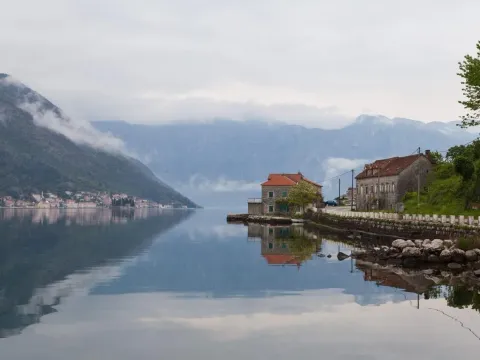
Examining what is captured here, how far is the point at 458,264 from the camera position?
4694 cm

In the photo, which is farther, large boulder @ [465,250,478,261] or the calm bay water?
large boulder @ [465,250,478,261]

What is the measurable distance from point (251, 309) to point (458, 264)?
21.5m

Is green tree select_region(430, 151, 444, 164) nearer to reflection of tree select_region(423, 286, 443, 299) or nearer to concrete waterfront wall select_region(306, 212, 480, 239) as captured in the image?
concrete waterfront wall select_region(306, 212, 480, 239)

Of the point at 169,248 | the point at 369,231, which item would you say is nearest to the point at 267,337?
the point at 169,248

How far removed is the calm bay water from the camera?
78.0 ft

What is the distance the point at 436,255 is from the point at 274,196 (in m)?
106

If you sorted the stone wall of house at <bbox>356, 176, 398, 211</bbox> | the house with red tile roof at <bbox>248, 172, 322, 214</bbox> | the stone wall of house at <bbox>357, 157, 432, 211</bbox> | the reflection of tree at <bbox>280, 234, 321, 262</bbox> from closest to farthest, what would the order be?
the reflection of tree at <bbox>280, 234, 321, 262</bbox> < the stone wall of house at <bbox>357, 157, 432, 211</bbox> < the stone wall of house at <bbox>356, 176, 398, 211</bbox> < the house with red tile roof at <bbox>248, 172, 322, 214</bbox>

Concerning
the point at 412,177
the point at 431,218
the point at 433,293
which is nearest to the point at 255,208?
the point at 412,177

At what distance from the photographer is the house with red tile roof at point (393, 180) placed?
10938cm

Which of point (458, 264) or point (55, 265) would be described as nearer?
point (458, 264)

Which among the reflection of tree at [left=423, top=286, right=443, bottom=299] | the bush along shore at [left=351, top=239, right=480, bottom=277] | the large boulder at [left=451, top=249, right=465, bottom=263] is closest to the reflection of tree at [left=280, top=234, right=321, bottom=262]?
the bush along shore at [left=351, top=239, right=480, bottom=277]

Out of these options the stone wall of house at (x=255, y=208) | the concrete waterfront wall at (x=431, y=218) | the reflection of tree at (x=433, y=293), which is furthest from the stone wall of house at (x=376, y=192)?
the reflection of tree at (x=433, y=293)

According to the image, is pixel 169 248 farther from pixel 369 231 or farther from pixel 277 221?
pixel 277 221

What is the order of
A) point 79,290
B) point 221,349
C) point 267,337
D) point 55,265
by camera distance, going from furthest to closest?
point 55,265 < point 79,290 < point 267,337 < point 221,349
